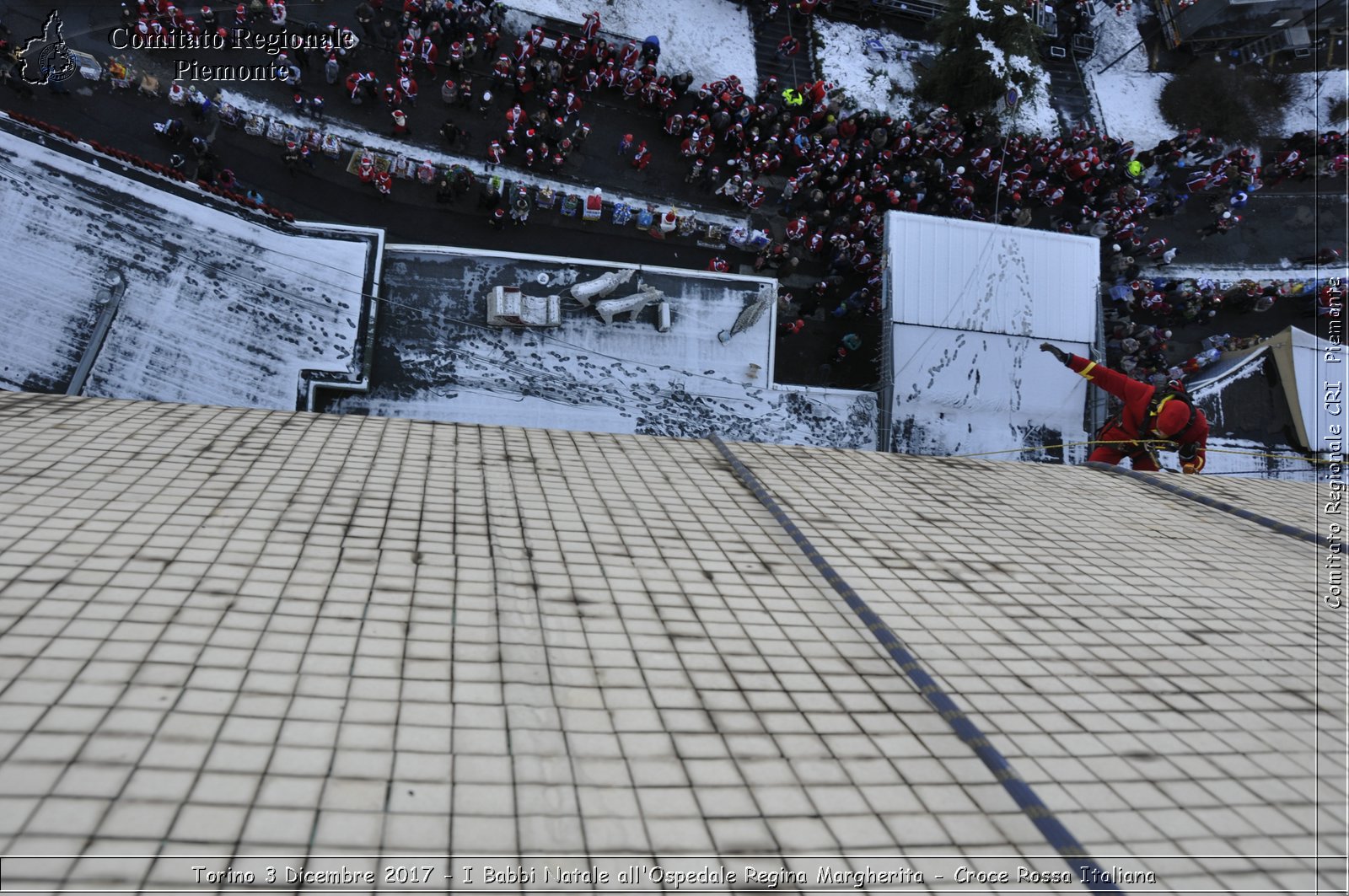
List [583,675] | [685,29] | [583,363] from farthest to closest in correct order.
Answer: [685,29] < [583,363] < [583,675]

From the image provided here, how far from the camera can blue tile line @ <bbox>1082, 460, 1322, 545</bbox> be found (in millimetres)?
6750

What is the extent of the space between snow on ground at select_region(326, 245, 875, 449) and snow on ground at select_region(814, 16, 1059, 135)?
9933mm

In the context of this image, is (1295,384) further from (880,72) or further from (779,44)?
(779,44)

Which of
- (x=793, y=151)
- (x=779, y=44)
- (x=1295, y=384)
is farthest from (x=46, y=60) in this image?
(x=1295, y=384)

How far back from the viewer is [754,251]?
17.1 meters

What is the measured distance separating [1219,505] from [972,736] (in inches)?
223

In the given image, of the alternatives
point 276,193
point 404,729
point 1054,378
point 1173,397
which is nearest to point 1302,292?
point 1054,378

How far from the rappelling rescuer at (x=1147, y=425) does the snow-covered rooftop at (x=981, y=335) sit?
A: 6.61 feet

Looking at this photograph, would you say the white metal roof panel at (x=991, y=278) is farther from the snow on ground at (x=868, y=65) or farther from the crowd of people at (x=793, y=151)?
the snow on ground at (x=868, y=65)

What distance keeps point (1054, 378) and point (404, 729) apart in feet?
49.3

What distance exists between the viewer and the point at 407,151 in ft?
53.4

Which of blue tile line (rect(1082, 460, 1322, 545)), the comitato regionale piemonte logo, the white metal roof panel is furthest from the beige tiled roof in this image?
the comitato regionale piemonte logo

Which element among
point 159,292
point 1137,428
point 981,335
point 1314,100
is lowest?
point 1137,428

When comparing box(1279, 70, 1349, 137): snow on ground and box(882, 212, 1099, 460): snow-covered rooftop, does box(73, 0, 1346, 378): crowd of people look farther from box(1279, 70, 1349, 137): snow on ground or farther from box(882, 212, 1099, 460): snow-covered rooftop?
box(1279, 70, 1349, 137): snow on ground
